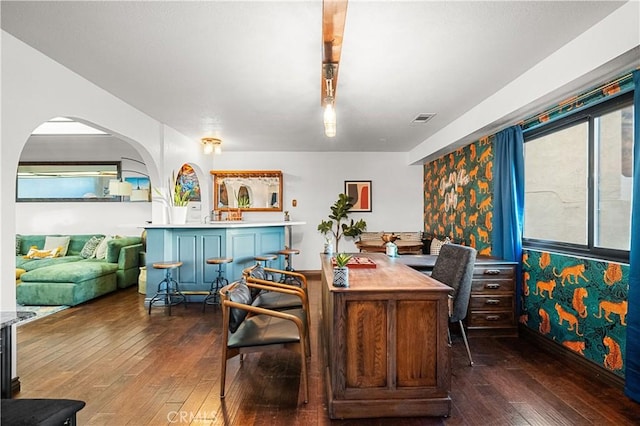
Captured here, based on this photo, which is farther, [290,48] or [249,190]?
[249,190]

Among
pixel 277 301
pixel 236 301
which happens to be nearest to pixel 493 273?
pixel 277 301

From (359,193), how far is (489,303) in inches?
149

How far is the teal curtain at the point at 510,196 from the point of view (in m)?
3.57

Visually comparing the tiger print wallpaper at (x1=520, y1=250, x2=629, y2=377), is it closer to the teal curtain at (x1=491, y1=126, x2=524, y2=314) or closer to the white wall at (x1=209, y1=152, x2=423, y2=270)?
the teal curtain at (x1=491, y1=126, x2=524, y2=314)

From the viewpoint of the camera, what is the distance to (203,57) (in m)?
2.68

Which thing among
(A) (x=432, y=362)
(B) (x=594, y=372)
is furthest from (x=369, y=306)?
→ (B) (x=594, y=372)

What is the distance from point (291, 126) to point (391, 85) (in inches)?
77.4

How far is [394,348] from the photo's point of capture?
6.86ft

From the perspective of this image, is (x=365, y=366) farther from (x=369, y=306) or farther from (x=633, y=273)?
(x=633, y=273)

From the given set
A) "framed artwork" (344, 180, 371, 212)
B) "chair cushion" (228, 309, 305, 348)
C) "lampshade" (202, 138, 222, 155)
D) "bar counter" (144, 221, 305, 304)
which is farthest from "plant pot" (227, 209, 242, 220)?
"chair cushion" (228, 309, 305, 348)

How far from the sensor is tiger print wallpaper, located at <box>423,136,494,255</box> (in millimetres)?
4270

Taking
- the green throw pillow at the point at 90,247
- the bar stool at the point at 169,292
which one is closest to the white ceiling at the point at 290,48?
the bar stool at the point at 169,292

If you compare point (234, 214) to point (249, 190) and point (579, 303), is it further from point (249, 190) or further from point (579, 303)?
point (579, 303)

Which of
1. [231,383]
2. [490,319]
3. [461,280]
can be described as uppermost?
[461,280]
